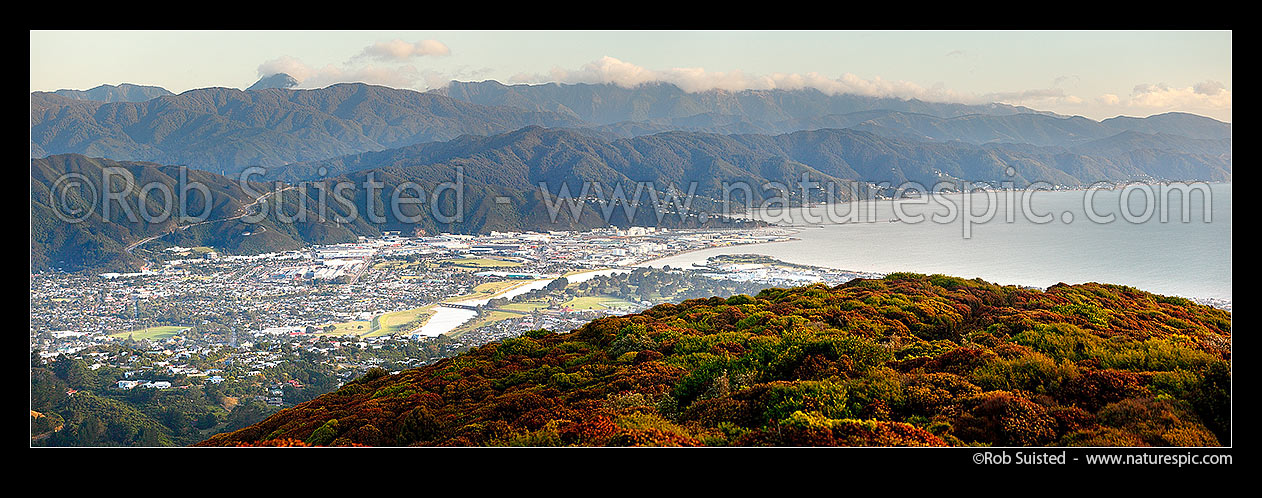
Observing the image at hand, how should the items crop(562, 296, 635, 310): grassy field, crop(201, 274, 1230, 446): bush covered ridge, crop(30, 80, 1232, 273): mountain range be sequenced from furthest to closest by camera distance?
crop(30, 80, 1232, 273): mountain range
crop(562, 296, 635, 310): grassy field
crop(201, 274, 1230, 446): bush covered ridge

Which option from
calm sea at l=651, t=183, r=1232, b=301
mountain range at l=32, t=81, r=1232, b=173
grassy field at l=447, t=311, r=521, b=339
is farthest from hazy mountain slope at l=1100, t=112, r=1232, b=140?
grassy field at l=447, t=311, r=521, b=339

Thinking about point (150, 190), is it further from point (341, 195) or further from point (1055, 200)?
point (1055, 200)

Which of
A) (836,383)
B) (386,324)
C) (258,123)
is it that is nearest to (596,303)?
(386,324)

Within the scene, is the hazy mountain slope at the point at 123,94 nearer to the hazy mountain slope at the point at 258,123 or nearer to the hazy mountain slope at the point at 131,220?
the hazy mountain slope at the point at 258,123

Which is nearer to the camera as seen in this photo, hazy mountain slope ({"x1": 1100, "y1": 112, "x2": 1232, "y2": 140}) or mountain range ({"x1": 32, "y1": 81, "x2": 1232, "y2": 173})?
hazy mountain slope ({"x1": 1100, "y1": 112, "x2": 1232, "y2": 140})

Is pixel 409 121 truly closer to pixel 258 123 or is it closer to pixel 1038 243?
pixel 258 123

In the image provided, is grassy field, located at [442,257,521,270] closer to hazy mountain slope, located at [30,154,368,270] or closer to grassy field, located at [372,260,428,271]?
grassy field, located at [372,260,428,271]
